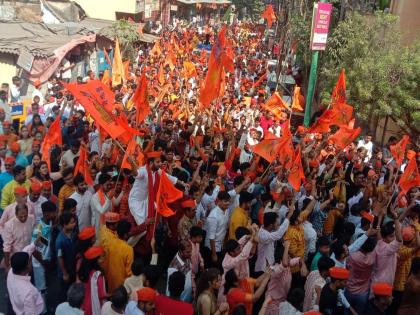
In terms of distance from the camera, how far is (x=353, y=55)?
13.4 metres

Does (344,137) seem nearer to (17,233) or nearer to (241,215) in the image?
(241,215)

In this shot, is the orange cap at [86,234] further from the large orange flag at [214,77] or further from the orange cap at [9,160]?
the large orange flag at [214,77]

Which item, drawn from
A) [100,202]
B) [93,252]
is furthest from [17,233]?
[93,252]

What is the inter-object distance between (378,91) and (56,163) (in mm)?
8621

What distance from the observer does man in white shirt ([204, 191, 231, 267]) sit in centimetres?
553

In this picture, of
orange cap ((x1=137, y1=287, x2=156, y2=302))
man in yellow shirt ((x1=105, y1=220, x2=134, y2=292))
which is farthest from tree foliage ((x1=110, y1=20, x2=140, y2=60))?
orange cap ((x1=137, y1=287, x2=156, y2=302))

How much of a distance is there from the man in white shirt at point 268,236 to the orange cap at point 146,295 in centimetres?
159

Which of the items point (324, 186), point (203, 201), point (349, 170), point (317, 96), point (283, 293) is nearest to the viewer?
point (283, 293)

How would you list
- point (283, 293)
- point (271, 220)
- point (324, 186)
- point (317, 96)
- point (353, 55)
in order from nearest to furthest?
1. point (283, 293)
2. point (271, 220)
3. point (324, 186)
4. point (353, 55)
5. point (317, 96)

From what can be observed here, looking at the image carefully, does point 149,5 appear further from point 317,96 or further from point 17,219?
point 17,219

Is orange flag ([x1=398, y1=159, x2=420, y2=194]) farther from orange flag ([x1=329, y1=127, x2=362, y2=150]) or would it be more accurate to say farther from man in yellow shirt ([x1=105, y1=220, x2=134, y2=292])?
man in yellow shirt ([x1=105, y1=220, x2=134, y2=292])

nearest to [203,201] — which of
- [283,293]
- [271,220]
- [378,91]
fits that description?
[271,220]

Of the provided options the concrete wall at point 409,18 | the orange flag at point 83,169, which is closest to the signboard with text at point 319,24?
the concrete wall at point 409,18

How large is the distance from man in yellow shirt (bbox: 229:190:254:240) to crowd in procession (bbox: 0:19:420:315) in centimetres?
2
